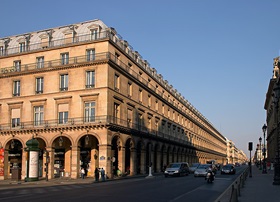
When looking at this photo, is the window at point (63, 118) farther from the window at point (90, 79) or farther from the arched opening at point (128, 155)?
the arched opening at point (128, 155)

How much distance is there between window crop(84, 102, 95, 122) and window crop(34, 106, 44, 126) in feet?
22.0

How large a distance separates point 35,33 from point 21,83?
934 cm

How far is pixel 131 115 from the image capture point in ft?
165

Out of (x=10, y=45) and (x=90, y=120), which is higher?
Answer: (x=10, y=45)

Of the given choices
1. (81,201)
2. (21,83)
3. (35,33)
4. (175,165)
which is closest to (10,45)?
(35,33)

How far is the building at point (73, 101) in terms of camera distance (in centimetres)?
4284

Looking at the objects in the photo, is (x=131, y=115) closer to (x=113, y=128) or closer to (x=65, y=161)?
(x=113, y=128)

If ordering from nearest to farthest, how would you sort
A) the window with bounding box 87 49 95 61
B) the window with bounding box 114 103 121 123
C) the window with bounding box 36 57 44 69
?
the window with bounding box 87 49 95 61 < the window with bounding box 114 103 121 123 < the window with bounding box 36 57 44 69

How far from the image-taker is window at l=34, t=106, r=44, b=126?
→ 1814 inches

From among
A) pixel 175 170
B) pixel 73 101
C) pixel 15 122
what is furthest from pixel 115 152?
pixel 15 122

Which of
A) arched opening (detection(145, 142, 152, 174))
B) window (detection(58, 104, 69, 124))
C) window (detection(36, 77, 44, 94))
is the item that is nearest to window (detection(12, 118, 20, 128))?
window (detection(36, 77, 44, 94))

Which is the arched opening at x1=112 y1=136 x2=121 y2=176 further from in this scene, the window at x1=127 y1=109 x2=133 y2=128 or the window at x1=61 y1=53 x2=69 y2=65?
the window at x1=61 y1=53 x2=69 y2=65

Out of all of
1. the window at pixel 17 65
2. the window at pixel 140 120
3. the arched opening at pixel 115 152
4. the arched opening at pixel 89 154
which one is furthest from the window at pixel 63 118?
the window at pixel 140 120

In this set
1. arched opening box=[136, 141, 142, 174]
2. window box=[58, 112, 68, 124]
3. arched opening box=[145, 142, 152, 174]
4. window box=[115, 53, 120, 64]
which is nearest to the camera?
window box=[58, 112, 68, 124]
